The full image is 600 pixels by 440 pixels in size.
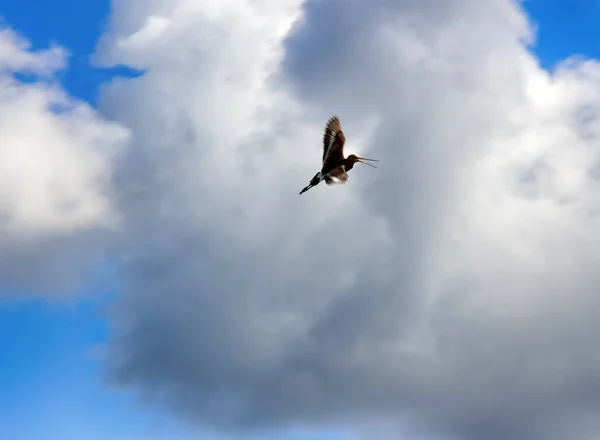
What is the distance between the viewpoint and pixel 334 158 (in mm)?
76500

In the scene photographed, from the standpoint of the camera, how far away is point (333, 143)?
249 feet

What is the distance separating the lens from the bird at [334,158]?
75625 millimetres

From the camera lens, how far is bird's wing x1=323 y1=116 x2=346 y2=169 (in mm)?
75625

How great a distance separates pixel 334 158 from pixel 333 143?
5.10ft

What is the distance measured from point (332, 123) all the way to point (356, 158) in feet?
14.8

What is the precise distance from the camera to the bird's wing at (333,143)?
7562 centimetres

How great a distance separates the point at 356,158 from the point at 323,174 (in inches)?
155

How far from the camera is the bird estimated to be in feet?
248

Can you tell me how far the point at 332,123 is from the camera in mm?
75500

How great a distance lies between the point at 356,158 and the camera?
7731 centimetres

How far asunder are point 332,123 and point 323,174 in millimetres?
5112
